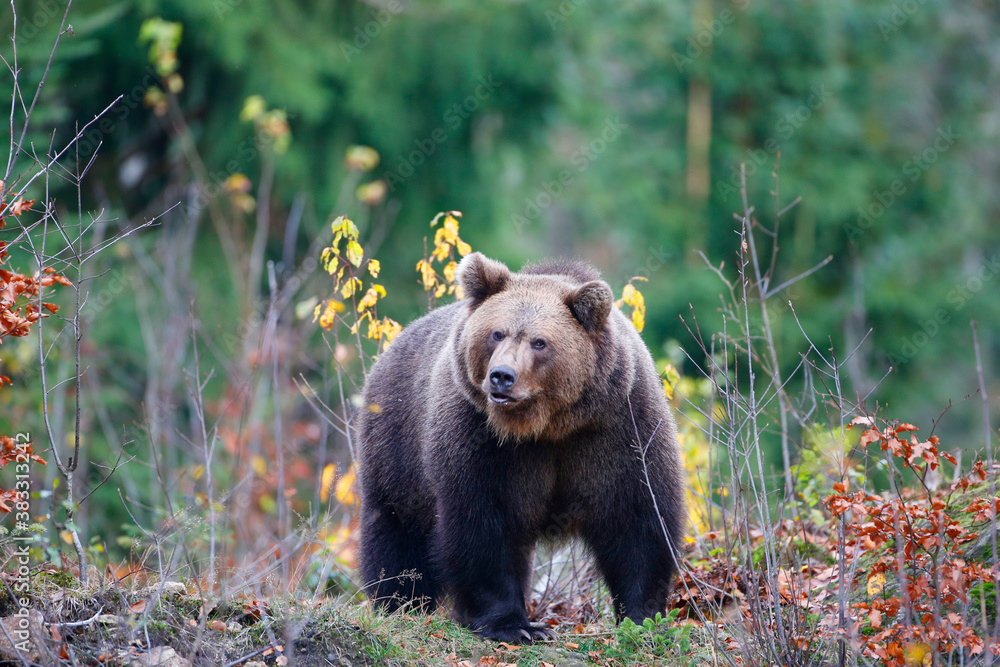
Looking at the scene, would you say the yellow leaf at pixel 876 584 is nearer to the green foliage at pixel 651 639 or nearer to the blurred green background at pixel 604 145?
the green foliage at pixel 651 639

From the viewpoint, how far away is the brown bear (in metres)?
5.04

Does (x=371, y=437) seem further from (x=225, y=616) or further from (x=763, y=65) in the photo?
(x=763, y=65)

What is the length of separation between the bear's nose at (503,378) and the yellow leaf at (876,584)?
79.0 inches

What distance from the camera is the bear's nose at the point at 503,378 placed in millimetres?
4781

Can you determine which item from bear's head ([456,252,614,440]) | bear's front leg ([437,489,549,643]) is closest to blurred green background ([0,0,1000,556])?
bear's head ([456,252,614,440])

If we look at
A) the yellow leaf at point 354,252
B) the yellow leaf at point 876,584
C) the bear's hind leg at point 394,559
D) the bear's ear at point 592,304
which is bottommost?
the bear's hind leg at point 394,559

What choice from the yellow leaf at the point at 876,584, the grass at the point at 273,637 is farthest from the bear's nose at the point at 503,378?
the yellow leaf at the point at 876,584

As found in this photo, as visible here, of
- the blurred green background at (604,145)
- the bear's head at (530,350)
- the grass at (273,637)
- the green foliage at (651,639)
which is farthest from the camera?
the blurred green background at (604,145)

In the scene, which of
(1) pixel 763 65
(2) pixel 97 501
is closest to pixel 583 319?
(2) pixel 97 501

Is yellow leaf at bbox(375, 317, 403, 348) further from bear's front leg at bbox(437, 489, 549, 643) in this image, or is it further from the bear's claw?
the bear's claw

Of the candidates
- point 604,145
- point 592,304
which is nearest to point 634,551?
point 592,304

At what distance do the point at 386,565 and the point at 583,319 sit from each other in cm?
221

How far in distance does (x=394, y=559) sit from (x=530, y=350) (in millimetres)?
1968

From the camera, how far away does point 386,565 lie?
19.8 feet
